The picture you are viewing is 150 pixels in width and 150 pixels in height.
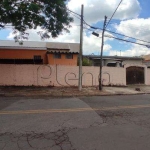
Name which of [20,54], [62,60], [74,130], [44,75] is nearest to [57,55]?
[62,60]

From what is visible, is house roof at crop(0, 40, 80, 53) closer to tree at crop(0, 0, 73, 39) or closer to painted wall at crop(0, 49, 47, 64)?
painted wall at crop(0, 49, 47, 64)

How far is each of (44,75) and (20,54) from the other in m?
6.43

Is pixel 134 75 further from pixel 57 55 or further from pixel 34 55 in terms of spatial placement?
pixel 34 55

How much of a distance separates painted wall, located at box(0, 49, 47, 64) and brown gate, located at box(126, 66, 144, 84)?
903 centimetres

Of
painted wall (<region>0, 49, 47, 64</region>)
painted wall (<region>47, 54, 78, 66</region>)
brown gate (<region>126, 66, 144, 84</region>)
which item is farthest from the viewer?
painted wall (<region>0, 49, 47, 64</region>)

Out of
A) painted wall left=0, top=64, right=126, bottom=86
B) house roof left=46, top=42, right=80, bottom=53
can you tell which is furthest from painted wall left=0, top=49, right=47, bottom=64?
painted wall left=0, top=64, right=126, bottom=86

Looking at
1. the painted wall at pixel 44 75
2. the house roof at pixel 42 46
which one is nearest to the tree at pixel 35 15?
the painted wall at pixel 44 75

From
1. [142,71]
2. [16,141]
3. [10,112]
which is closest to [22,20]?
[10,112]

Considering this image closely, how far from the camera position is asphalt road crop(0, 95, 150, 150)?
5.39 m

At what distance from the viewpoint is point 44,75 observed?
66.9ft

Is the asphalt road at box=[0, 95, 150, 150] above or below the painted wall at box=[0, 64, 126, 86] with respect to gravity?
below

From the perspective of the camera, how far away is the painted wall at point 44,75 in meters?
19.8

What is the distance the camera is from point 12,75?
19.8 m

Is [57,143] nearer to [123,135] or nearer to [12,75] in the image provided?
[123,135]
